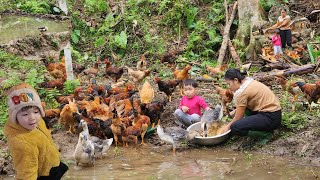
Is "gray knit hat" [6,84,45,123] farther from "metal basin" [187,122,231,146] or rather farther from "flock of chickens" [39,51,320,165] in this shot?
"metal basin" [187,122,231,146]

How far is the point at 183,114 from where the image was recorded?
9.53 metres

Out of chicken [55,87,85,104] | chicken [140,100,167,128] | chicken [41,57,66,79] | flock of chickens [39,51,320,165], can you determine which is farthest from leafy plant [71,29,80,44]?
chicken [140,100,167,128]

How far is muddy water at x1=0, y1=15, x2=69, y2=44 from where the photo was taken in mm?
16609

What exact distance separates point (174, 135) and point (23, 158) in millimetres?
4567

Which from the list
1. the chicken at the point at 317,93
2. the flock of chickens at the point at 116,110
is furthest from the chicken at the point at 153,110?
the chicken at the point at 317,93

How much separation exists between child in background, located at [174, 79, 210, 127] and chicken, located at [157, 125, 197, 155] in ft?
2.55

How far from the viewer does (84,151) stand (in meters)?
7.75

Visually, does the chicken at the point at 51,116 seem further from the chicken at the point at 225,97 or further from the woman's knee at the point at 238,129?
the woman's knee at the point at 238,129

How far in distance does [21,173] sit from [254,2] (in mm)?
13504

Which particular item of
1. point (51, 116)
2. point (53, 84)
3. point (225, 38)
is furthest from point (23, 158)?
point (225, 38)

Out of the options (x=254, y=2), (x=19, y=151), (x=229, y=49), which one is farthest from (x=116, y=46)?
(x=19, y=151)

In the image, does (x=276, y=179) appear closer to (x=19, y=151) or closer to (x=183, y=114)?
(x=183, y=114)

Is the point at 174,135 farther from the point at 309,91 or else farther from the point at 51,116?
the point at 309,91

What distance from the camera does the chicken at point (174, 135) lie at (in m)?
8.62
